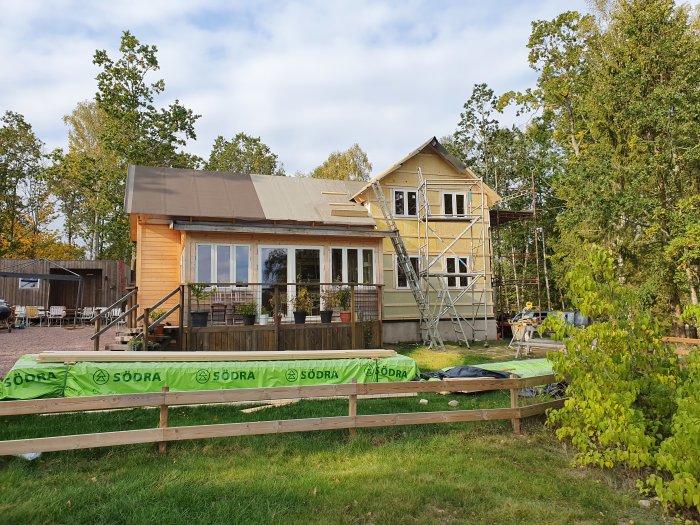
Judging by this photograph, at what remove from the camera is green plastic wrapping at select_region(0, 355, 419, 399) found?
7.87 meters

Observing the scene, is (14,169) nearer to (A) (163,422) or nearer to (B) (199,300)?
(B) (199,300)

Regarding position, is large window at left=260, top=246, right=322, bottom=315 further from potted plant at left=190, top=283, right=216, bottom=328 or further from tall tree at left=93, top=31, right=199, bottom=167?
tall tree at left=93, top=31, right=199, bottom=167

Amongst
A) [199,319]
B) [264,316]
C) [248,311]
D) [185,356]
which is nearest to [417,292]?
[264,316]

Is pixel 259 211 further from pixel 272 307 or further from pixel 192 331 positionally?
pixel 192 331

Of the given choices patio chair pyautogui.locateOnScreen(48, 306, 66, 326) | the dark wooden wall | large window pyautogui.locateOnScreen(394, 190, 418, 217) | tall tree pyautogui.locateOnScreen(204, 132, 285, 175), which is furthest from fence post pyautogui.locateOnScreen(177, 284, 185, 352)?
tall tree pyautogui.locateOnScreen(204, 132, 285, 175)

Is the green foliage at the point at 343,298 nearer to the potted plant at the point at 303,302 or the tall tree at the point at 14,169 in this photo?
the potted plant at the point at 303,302

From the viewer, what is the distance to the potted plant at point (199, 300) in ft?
40.5

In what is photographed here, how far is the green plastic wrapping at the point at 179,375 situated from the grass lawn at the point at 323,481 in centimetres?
104

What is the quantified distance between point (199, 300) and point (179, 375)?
4976 mm

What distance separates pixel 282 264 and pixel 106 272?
18719 mm

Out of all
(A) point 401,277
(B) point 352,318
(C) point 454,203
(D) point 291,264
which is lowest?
(B) point 352,318

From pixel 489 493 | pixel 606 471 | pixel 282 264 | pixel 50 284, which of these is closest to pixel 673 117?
pixel 282 264

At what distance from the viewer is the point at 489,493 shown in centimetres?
482

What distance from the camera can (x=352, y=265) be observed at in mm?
16578
